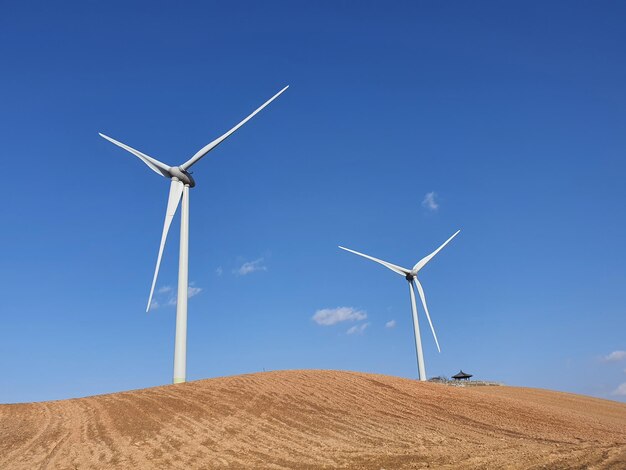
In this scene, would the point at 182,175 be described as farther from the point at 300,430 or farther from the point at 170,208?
the point at 300,430

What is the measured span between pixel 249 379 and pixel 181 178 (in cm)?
1731

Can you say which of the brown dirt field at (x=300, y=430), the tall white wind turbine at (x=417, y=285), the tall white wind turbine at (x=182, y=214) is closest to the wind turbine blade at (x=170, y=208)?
the tall white wind turbine at (x=182, y=214)

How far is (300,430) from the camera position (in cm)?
2158

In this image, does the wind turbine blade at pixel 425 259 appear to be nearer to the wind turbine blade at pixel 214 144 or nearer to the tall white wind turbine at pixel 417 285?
the tall white wind turbine at pixel 417 285

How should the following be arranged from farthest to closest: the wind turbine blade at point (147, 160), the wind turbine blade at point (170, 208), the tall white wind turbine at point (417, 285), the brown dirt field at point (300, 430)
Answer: the tall white wind turbine at point (417, 285)
the wind turbine blade at point (147, 160)
the wind turbine blade at point (170, 208)
the brown dirt field at point (300, 430)

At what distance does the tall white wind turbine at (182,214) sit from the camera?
33844 mm

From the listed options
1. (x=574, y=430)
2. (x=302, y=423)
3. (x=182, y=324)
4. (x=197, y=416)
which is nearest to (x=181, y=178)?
(x=182, y=324)

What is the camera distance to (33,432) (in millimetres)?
21938

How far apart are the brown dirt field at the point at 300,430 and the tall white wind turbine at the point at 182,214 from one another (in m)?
3.14

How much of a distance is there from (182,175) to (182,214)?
3348 mm

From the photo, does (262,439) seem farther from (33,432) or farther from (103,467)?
(33,432)

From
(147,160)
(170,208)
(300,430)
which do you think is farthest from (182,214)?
(300,430)

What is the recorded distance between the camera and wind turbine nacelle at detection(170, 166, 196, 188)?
129 feet

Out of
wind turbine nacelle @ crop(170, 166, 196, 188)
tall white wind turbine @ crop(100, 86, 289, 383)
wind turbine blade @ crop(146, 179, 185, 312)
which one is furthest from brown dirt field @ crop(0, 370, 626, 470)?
wind turbine nacelle @ crop(170, 166, 196, 188)
